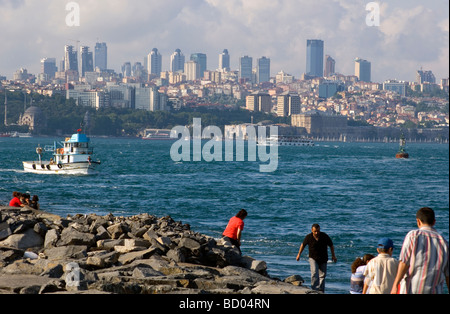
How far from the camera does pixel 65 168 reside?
123 feet

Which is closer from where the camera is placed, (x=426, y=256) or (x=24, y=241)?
(x=426, y=256)

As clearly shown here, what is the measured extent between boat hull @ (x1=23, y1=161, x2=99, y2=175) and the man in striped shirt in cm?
3356

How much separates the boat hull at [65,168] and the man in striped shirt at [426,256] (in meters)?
33.6

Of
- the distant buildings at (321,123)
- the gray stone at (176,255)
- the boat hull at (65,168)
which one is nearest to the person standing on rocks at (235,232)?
the gray stone at (176,255)

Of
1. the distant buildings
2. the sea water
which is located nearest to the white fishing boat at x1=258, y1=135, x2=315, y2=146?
the distant buildings

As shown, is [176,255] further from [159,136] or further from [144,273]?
[159,136]

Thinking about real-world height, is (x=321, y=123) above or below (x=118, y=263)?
above

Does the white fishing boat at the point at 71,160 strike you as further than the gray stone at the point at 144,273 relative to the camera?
Yes

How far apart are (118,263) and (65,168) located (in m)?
30.1

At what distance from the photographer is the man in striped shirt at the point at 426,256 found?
4879mm

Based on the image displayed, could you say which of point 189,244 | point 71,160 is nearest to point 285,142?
point 71,160

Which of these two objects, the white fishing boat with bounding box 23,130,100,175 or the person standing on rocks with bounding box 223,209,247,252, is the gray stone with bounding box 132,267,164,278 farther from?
the white fishing boat with bounding box 23,130,100,175

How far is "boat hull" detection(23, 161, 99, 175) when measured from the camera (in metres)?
37.5

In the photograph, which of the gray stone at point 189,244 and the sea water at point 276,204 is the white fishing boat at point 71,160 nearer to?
the sea water at point 276,204
